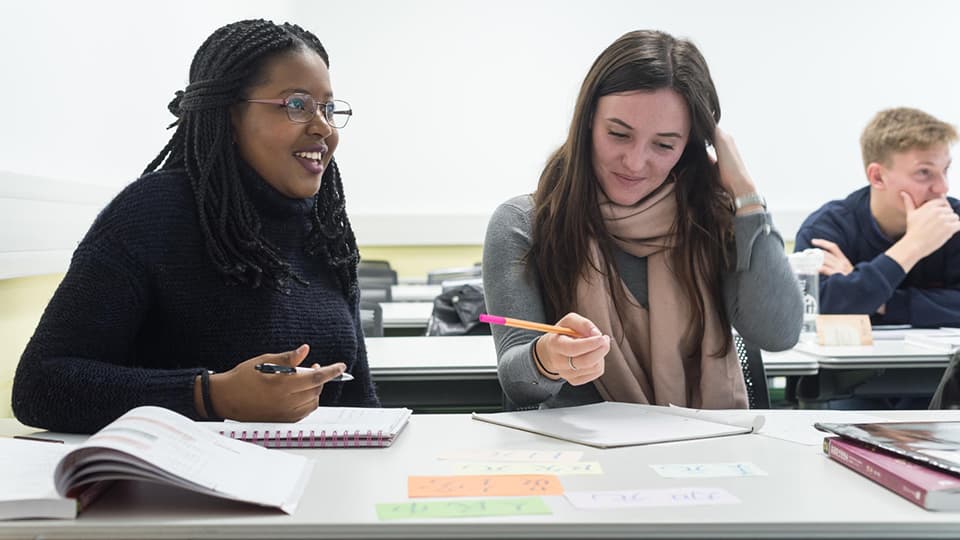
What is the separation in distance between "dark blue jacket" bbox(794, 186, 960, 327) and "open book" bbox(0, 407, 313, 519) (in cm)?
209

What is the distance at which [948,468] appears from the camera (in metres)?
0.98

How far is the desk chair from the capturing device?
1.85 meters

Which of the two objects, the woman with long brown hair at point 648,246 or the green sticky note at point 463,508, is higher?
the woman with long brown hair at point 648,246

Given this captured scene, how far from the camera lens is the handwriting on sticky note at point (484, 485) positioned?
3.25ft

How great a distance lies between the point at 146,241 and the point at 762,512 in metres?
0.98

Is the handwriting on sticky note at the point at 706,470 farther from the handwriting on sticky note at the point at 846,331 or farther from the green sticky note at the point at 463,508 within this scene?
the handwriting on sticky note at the point at 846,331

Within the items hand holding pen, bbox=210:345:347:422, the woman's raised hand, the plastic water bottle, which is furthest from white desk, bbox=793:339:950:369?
hand holding pen, bbox=210:345:347:422

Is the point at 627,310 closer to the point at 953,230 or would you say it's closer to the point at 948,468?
the point at 948,468

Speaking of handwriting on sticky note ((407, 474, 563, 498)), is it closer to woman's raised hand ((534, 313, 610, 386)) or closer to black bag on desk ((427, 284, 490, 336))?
woman's raised hand ((534, 313, 610, 386))

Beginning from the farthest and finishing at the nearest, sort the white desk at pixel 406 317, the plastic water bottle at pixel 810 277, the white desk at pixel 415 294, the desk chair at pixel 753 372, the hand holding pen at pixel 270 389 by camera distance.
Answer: the white desk at pixel 415 294 → the white desk at pixel 406 317 → the plastic water bottle at pixel 810 277 → the desk chair at pixel 753 372 → the hand holding pen at pixel 270 389

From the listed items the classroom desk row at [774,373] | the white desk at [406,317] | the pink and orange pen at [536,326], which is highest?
the pink and orange pen at [536,326]

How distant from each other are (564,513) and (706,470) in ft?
0.85

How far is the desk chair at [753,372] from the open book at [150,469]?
107 centimetres

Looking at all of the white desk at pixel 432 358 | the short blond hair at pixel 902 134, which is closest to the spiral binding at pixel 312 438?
the white desk at pixel 432 358
